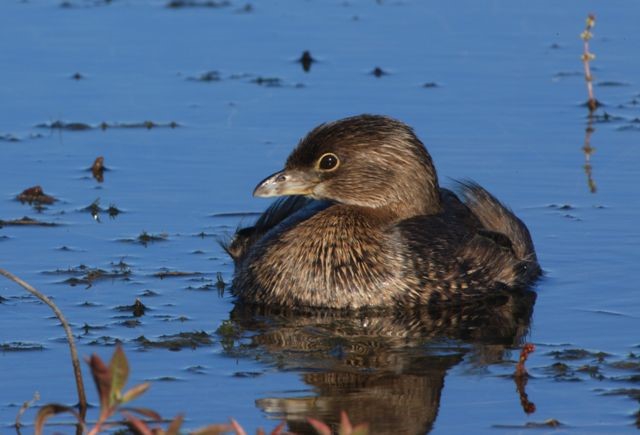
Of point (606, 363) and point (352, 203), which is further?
point (352, 203)

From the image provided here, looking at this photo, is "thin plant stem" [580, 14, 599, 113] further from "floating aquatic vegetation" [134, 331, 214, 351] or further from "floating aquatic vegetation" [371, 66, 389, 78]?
"floating aquatic vegetation" [134, 331, 214, 351]

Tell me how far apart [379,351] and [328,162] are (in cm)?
186

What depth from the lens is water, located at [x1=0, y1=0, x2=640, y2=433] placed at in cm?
812

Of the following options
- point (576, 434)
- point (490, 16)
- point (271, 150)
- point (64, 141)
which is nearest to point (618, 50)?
point (490, 16)

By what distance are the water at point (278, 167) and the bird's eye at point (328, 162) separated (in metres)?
0.97

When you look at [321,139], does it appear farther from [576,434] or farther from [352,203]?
[576,434]

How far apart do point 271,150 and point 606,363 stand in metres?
4.81

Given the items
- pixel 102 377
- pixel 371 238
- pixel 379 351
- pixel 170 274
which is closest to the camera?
pixel 102 377

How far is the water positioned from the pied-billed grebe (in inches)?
11.0

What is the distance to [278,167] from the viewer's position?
12445mm

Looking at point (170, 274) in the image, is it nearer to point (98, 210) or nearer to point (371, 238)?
point (371, 238)

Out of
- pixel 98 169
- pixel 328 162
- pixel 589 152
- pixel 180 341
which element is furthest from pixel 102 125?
pixel 180 341

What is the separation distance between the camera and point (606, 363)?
27.8 feet

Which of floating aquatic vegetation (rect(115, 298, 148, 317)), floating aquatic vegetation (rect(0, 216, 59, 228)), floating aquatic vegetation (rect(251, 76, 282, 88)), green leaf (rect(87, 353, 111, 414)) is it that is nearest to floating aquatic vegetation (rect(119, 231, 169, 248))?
floating aquatic vegetation (rect(0, 216, 59, 228))
